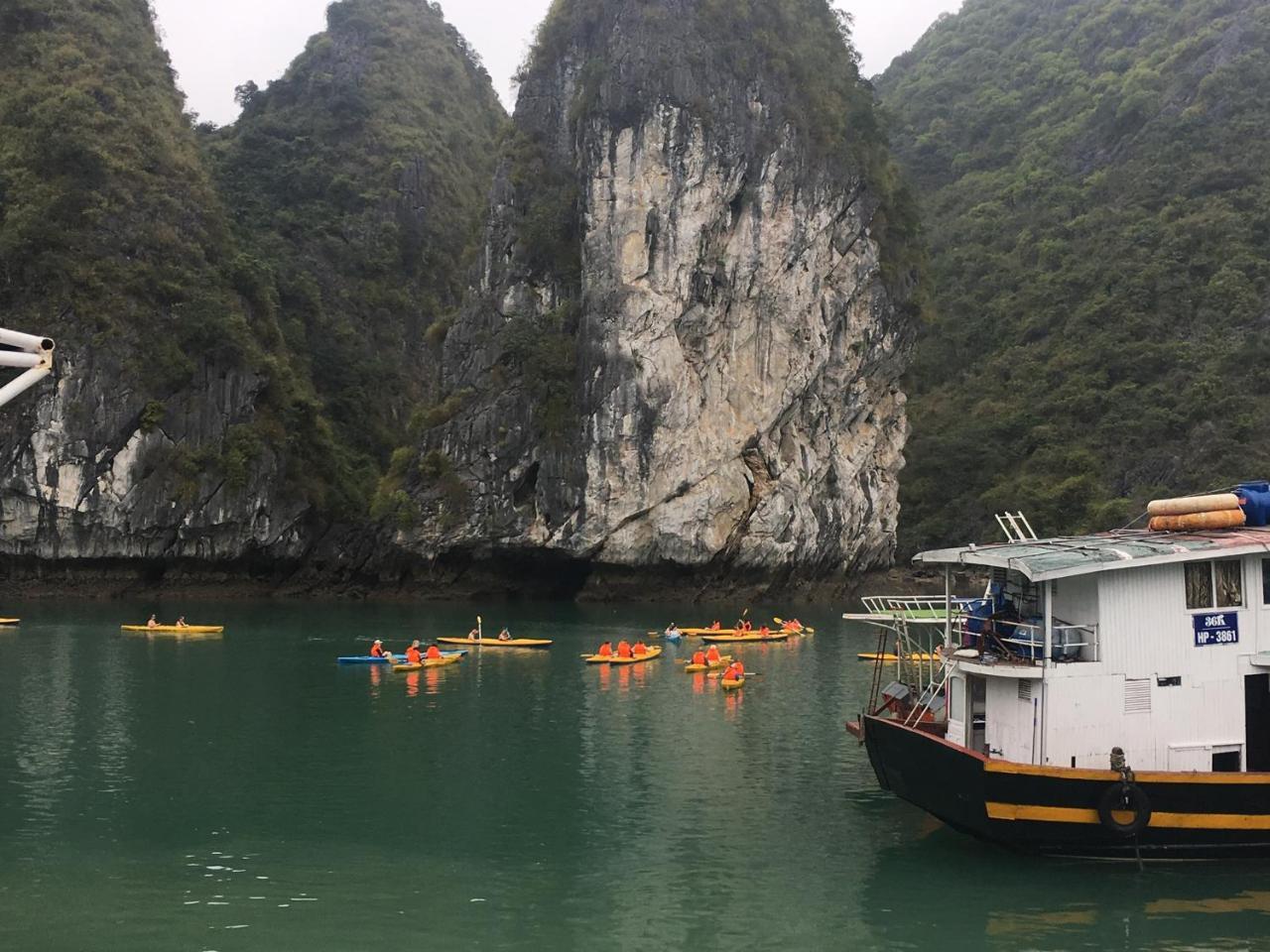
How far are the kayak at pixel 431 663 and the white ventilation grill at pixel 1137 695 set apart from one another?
23062 millimetres

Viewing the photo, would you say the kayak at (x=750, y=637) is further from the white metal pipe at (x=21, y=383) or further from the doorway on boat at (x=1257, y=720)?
the white metal pipe at (x=21, y=383)

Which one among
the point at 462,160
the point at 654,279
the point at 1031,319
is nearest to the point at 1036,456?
the point at 1031,319

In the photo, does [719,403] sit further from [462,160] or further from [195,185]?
[462,160]

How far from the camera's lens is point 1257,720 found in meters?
15.5

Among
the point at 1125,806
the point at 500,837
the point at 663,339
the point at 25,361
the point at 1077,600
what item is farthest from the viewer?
the point at 663,339

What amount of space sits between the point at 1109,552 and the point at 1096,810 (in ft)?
9.99

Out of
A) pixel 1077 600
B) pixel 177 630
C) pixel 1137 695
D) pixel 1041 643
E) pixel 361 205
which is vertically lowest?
pixel 177 630

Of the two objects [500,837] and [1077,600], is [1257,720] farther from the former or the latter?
[500,837]

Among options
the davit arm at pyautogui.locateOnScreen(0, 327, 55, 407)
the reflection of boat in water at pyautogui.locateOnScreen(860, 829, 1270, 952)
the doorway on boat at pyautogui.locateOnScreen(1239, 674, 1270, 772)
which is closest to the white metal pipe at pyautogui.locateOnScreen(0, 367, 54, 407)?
the davit arm at pyautogui.locateOnScreen(0, 327, 55, 407)

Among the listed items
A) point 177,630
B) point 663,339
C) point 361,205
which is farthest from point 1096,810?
point 361,205

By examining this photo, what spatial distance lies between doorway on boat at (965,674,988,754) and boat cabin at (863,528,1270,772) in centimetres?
81

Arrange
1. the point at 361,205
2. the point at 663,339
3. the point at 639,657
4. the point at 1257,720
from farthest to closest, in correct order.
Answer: the point at 361,205 < the point at 663,339 < the point at 639,657 < the point at 1257,720

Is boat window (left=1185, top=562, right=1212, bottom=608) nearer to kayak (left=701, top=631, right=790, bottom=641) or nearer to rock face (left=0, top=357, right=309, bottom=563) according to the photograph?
kayak (left=701, top=631, right=790, bottom=641)

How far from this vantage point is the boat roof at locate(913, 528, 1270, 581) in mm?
15141
